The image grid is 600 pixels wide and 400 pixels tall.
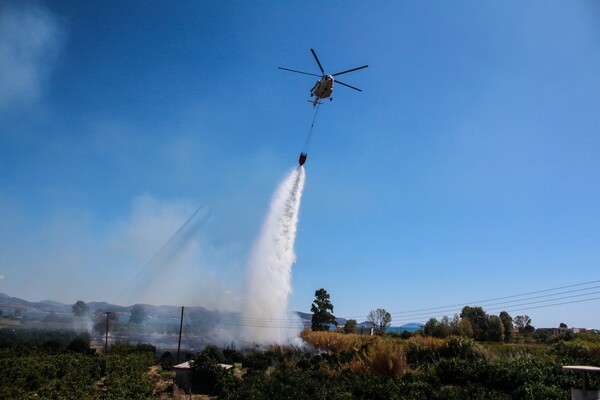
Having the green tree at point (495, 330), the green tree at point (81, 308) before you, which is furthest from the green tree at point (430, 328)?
the green tree at point (81, 308)

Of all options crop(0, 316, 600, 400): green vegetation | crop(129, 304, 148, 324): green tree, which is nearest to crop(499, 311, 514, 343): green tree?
crop(0, 316, 600, 400): green vegetation

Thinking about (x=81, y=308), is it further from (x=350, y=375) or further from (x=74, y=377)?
(x=350, y=375)

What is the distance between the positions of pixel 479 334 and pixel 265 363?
117ft

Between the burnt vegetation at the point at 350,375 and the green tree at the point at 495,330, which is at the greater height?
the green tree at the point at 495,330

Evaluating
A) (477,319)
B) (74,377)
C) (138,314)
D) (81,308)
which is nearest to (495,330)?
(477,319)

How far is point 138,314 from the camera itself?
106188 mm

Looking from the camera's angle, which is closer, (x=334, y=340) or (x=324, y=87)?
(x=324, y=87)

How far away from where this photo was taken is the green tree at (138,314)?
102812 millimetres

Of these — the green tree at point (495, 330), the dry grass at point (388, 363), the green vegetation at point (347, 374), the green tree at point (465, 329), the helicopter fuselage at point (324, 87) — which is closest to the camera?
the green vegetation at point (347, 374)

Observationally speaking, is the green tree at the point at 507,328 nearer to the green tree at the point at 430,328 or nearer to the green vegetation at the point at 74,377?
the green tree at the point at 430,328

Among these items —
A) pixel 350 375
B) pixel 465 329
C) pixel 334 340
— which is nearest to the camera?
pixel 350 375

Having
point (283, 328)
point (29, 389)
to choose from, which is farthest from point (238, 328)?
point (29, 389)

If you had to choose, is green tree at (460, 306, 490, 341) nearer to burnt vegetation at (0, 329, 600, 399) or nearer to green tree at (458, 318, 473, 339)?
green tree at (458, 318, 473, 339)

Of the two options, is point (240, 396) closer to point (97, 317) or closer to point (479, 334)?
point (479, 334)
